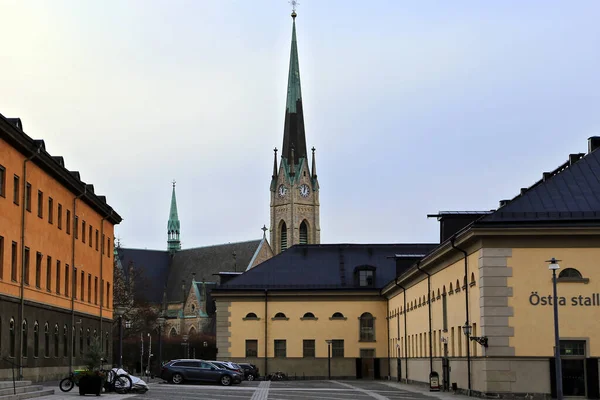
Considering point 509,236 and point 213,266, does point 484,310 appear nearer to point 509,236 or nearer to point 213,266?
point 509,236

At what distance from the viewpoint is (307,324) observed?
75.2 meters

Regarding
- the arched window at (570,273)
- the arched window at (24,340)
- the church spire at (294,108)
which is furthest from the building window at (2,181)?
the church spire at (294,108)

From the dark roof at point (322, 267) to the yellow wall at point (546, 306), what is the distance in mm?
39390

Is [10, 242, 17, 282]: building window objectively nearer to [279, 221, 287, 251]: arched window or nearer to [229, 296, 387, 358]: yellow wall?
[229, 296, 387, 358]: yellow wall

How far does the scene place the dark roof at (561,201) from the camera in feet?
121

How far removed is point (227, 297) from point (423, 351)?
74.6 feet

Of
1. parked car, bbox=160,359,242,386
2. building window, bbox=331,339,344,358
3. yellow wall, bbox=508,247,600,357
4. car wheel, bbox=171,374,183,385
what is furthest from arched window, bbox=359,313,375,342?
Answer: yellow wall, bbox=508,247,600,357

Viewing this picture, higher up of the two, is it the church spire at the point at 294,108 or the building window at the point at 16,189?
the church spire at the point at 294,108

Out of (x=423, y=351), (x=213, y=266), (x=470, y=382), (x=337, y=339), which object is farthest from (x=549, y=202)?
(x=213, y=266)

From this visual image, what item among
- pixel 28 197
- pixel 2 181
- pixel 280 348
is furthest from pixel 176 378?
pixel 280 348

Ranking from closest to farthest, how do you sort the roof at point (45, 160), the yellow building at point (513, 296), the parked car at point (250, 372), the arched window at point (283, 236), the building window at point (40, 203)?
the yellow building at point (513, 296) < the roof at point (45, 160) < the building window at point (40, 203) < the parked car at point (250, 372) < the arched window at point (283, 236)

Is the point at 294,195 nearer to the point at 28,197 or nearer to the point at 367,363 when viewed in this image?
the point at 367,363

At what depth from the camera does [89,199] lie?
63.3 metres

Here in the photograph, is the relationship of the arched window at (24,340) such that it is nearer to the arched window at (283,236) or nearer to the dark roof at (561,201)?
the dark roof at (561,201)
